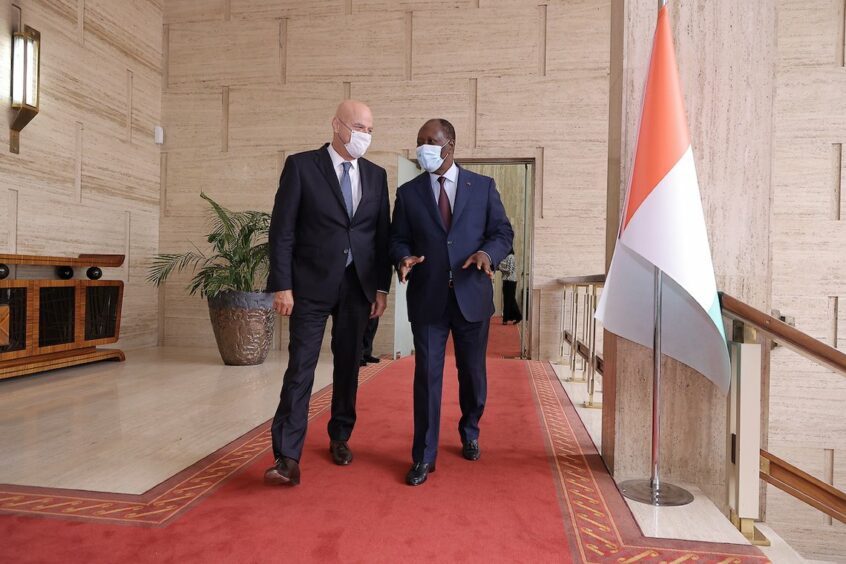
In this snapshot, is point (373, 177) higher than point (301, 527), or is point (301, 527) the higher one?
point (373, 177)

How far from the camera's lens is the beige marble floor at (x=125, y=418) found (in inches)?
105

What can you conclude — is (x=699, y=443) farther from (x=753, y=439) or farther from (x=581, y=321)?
(x=581, y=321)

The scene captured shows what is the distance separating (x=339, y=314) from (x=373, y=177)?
63 centimetres

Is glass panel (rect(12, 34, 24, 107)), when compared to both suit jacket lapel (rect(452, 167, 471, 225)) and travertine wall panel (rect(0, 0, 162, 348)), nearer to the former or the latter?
travertine wall panel (rect(0, 0, 162, 348))

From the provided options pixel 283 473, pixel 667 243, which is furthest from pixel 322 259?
pixel 667 243

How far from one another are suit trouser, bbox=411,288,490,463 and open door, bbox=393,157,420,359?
11.3 feet

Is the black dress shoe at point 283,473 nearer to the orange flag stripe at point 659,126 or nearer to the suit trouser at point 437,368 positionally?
the suit trouser at point 437,368

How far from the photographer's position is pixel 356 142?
8.35 ft

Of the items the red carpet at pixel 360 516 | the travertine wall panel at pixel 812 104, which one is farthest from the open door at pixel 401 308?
the travertine wall panel at pixel 812 104

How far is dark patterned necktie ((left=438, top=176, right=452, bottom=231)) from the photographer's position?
8.70ft

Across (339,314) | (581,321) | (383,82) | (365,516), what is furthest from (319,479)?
(383,82)

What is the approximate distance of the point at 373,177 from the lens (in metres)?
2.72

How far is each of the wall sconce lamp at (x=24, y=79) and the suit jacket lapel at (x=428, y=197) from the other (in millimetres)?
4253

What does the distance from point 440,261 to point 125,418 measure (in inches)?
91.0
